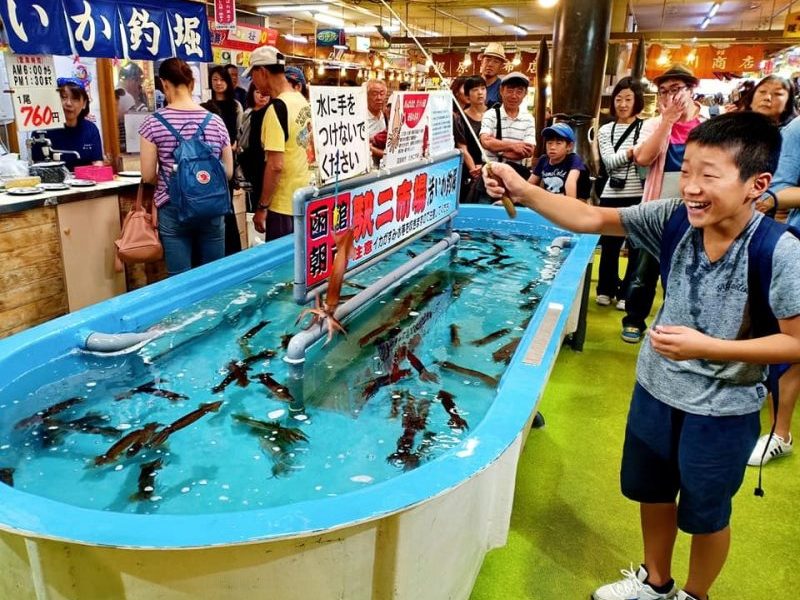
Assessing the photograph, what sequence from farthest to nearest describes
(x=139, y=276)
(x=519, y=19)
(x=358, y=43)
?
(x=519, y=19) < (x=358, y=43) < (x=139, y=276)

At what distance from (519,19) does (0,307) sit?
2007cm

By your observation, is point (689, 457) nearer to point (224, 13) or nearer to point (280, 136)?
point (280, 136)

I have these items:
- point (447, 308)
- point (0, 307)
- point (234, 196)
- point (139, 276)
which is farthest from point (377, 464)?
point (234, 196)

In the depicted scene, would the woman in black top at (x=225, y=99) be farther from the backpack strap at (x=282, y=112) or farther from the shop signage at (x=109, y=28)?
the backpack strap at (x=282, y=112)

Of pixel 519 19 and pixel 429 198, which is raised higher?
pixel 519 19

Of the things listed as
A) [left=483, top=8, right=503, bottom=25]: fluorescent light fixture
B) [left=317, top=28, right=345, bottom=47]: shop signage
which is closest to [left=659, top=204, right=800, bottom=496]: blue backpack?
[left=317, top=28, right=345, bottom=47]: shop signage

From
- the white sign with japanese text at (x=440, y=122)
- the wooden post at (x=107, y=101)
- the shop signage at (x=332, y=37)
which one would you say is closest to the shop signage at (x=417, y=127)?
the white sign with japanese text at (x=440, y=122)

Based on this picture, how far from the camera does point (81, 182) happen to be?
5.08 metres

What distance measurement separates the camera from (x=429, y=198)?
4402 mm

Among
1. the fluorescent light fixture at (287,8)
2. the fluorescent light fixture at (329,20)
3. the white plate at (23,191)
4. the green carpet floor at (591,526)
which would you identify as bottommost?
the green carpet floor at (591,526)

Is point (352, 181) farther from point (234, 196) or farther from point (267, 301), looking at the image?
point (234, 196)

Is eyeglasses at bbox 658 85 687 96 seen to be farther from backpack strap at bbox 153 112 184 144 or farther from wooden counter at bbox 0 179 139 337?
wooden counter at bbox 0 179 139 337

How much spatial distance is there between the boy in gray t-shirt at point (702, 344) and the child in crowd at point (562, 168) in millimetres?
2925

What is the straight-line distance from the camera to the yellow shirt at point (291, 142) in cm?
453
